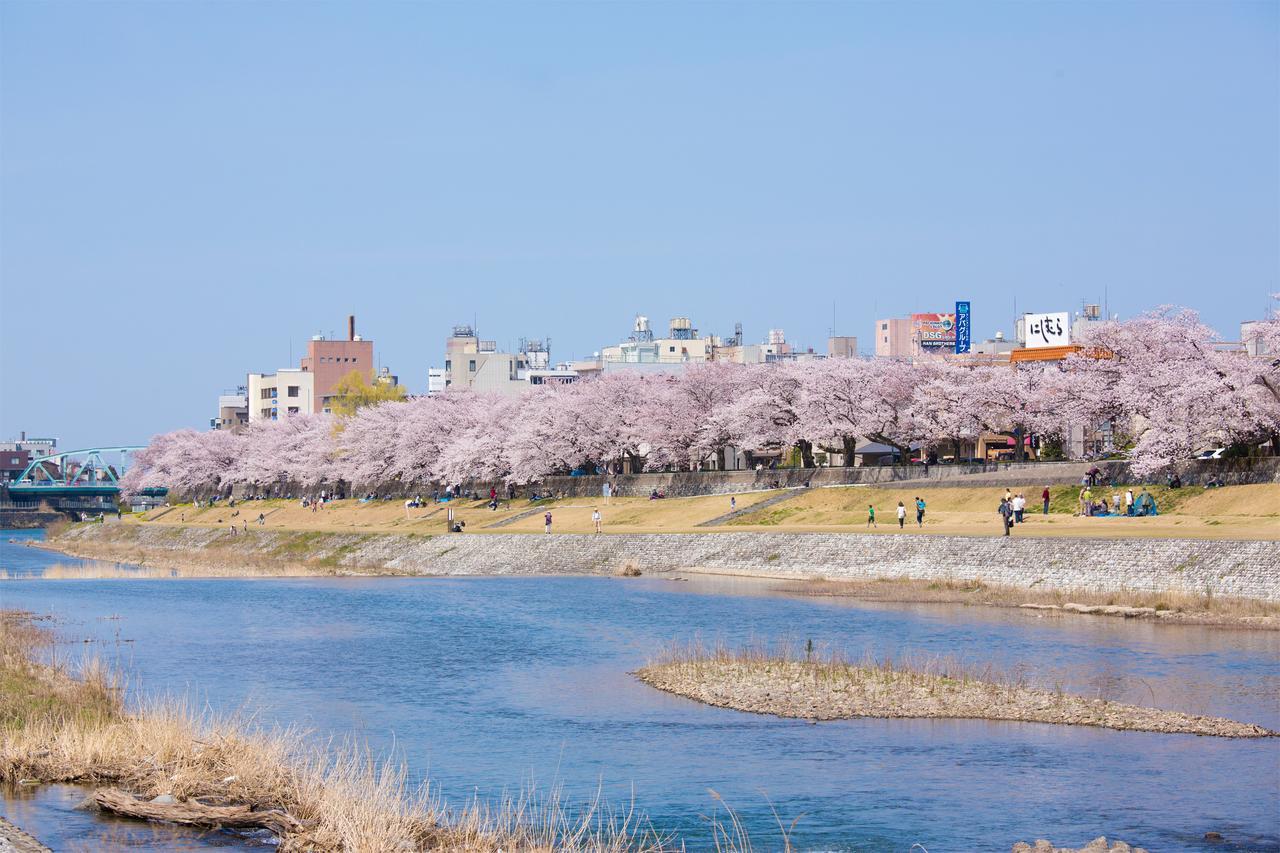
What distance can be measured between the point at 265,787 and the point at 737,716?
1277 cm

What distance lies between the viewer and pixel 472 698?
3531 centimetres

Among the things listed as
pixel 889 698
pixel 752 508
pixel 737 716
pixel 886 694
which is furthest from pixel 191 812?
pixel 752 508

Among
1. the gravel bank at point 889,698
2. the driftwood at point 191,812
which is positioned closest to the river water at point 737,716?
the driftwood at point 191,812

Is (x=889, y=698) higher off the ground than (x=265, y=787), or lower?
lower

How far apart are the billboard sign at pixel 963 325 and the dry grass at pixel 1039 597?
303ft

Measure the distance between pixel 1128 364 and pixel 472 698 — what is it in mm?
55507

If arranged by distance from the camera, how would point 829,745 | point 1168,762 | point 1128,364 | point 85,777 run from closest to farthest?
point 85,777 < point 1168,762 < point 829,745 < point 1128,364

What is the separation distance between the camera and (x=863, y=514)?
82.3 m

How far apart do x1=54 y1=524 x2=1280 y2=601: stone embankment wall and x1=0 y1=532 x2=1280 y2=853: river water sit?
15.8 ft

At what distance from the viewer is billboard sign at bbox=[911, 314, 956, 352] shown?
520ft

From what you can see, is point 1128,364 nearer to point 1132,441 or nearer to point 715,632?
point 1132,441

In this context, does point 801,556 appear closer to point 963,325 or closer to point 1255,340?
point 1255,340

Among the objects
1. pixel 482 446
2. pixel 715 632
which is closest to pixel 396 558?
pixel 482 446

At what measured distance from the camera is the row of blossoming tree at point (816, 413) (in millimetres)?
73125
